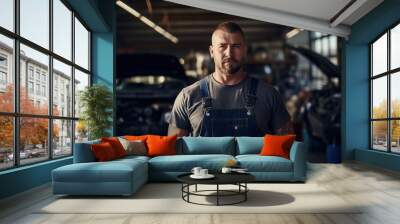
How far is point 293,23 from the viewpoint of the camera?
814 cm

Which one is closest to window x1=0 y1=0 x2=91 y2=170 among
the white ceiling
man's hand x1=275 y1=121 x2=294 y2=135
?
the white ceiling

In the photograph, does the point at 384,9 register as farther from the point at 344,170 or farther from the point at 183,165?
the point at 183,165

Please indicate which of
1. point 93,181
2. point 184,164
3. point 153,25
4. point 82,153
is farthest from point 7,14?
point 153,25

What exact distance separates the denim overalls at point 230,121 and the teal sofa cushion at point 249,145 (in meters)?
0.84

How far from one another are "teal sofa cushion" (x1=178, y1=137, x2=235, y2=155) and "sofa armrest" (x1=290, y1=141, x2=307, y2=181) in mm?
1055

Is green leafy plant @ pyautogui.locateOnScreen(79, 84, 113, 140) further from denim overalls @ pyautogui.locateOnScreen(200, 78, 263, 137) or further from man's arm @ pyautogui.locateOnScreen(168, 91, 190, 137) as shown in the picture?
denim overalls @ pyautogui.locateOnScreen(200, 78, 263, 137)

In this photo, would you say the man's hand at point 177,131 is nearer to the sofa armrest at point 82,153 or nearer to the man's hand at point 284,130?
the man's hand at point 284,130

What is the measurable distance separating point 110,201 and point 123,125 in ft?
15.7

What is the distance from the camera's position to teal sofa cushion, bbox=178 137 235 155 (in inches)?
252

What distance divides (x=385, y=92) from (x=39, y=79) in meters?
6.40

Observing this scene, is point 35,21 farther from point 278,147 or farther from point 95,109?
point 278,147

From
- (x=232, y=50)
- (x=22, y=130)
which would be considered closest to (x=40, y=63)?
(x=22, y=130)

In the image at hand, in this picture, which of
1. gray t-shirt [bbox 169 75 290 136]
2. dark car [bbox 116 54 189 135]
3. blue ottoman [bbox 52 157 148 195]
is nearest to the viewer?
blue ottoman [bbox 52 157 148 195]

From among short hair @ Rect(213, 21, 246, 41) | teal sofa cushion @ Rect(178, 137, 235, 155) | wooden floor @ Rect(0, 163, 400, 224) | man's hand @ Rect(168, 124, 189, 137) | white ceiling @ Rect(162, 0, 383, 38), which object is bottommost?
wooden floor @ Rect(0, 163, 400, 224)
